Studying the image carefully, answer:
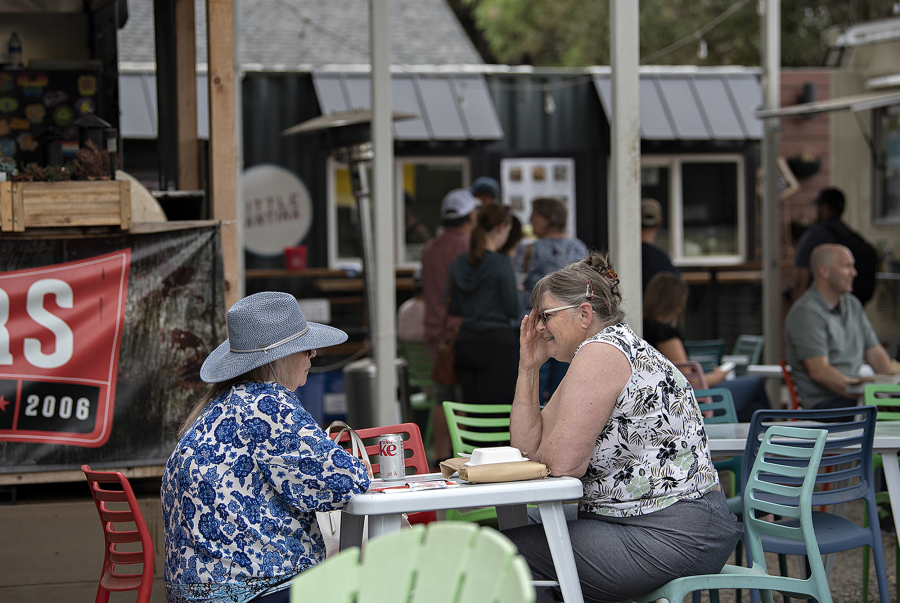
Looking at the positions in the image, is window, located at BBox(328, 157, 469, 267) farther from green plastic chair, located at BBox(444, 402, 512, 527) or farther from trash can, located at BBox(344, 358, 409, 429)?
green plastic chair, located at BBox(444, 402, 512, 527)

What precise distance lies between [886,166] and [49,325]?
27.8 ft

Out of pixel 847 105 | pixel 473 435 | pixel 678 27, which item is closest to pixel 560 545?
pixel 473 435

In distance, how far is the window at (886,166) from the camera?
379 inches

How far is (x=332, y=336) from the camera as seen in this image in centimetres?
281

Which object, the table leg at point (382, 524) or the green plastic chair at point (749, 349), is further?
the green plastic chair at point (749, 349)

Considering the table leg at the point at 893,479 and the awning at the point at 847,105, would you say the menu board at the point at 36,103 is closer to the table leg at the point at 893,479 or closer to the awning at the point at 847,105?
the table leg at the point at 893,479

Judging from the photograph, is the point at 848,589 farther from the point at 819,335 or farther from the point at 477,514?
the point at 477,514

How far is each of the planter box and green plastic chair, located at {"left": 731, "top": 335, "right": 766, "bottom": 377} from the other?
4816mm

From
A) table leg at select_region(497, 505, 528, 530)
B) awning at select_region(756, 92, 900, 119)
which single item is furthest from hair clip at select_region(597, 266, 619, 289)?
awning at select_region(756, 92, 900, 119)

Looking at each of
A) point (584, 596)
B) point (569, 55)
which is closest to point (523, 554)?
point (584, 596)

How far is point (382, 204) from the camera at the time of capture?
16.1ft

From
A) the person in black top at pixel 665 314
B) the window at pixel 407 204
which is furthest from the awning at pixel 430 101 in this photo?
the person in black top at pixel 665 314

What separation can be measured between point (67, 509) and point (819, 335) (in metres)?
3.64

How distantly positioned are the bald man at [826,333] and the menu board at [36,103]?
3947 millimetres
